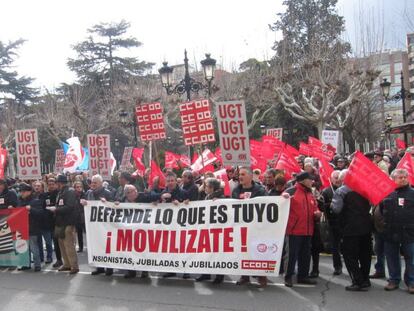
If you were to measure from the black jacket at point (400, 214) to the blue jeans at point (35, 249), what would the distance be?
640cm

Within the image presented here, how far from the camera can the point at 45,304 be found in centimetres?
696

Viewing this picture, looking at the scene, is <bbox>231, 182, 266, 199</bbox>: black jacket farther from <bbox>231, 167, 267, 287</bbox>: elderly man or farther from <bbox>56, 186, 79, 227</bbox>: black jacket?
<bbox>56, 186, 79, 227</bbox>: black jacket

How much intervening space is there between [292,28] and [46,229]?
115ft

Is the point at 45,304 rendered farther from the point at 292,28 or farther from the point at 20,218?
the point at 292,28

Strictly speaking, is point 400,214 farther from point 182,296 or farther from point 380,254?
point 182,296

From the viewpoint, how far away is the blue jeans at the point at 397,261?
677 cm

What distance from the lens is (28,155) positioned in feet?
39.7

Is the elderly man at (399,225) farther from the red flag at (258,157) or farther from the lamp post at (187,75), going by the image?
the lamp post at (187,75)

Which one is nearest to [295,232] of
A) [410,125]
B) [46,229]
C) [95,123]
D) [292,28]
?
[46,229]

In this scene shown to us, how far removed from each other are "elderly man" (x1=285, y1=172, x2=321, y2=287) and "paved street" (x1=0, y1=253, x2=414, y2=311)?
323 mm

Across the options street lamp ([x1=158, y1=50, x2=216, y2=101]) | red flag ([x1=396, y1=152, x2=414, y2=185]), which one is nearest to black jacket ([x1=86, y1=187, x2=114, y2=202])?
red flag ([x1=396, y1=152, x2=414, y2=185])

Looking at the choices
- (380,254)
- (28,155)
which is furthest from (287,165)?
(28,155)

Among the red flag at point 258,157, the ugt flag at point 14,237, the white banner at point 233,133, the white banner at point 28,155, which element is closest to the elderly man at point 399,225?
the white banner at point 233,133

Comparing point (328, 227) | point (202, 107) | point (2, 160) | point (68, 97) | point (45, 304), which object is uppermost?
point (68, 97)
